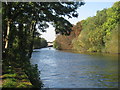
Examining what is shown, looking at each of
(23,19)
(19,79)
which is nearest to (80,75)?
(23,19)

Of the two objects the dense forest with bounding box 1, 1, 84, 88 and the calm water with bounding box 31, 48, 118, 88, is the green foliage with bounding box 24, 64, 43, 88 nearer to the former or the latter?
the dense forest with bounding box 1, 1, 84, 88

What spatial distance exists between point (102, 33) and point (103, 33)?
0.32 m

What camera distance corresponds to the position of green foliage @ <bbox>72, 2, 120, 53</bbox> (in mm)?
49844

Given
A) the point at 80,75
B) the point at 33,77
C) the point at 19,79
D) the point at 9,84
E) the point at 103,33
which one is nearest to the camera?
the point at 9,84

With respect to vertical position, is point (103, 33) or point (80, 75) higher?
point (103, 33)

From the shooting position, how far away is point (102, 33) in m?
57.0

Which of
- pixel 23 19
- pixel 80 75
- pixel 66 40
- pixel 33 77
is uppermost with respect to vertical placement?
pixel 23 19

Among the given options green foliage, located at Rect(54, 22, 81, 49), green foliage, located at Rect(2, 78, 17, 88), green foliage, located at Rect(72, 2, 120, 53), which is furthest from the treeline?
green foliage, located at Rect(2, 78, 17, 88)

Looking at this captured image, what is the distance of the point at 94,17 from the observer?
64.8 m

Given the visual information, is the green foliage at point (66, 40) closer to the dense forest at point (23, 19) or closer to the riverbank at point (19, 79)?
the dense forest at point (23, 19)

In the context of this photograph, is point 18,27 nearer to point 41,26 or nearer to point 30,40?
point 30,40

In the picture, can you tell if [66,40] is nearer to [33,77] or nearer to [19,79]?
[33,77]

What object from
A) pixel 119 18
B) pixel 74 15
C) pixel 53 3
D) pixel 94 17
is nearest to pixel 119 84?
pixel 74 15

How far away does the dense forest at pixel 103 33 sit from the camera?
49.7m
